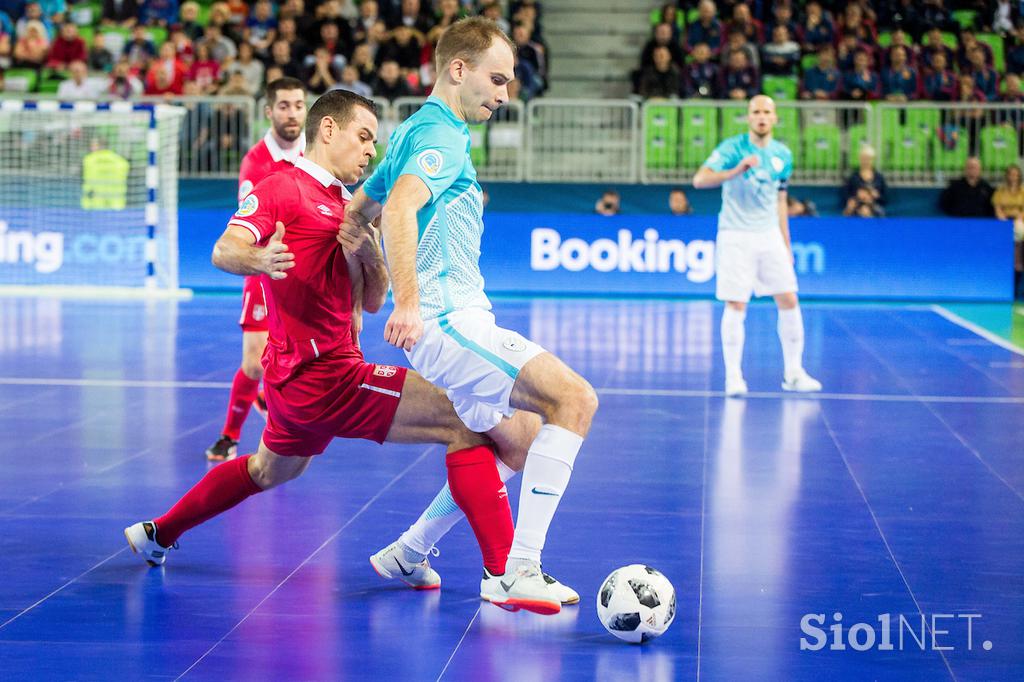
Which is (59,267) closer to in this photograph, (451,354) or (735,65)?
(735,65)

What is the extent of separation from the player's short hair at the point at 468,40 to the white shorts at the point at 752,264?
19.4 ft

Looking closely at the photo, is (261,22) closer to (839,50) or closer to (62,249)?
(62,249)

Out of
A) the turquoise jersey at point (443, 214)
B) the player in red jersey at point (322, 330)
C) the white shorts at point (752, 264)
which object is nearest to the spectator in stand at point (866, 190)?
the white shorts at point (752, 264)

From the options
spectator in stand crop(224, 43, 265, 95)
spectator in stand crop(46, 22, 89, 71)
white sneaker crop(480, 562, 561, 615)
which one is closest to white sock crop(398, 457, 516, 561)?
white sneaker crop(480, 562, 561, 615)

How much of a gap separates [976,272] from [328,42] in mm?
9772

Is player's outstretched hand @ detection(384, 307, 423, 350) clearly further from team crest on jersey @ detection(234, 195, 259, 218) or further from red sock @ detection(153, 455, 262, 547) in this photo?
red sock @ detection(153, 455, 262, 547)

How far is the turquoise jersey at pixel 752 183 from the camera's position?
10273 millimetres

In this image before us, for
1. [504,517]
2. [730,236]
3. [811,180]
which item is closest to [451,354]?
[504,517]

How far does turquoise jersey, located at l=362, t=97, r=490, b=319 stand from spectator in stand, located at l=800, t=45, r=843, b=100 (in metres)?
15.5

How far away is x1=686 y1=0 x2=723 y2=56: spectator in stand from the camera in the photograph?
20312 millimetres

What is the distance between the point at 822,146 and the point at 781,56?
1941 millimetres

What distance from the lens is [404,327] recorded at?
4.34 m

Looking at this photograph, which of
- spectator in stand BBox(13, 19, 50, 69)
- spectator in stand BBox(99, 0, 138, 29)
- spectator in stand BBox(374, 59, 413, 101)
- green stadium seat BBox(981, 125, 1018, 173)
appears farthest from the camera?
spectator in stand BBox(99, 0, 138, 29)

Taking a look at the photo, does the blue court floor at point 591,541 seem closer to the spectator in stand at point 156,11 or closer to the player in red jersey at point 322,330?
the player in red jersey at point 322,330
